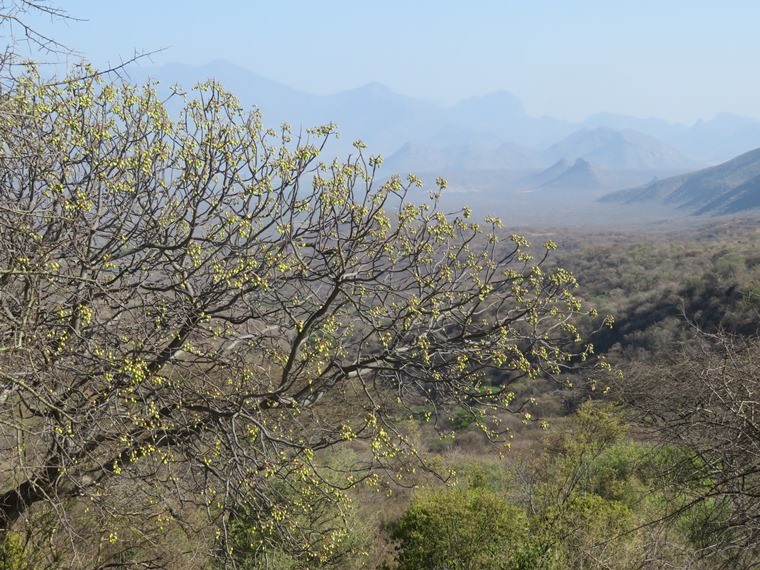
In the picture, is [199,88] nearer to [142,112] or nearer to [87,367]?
[142,112]

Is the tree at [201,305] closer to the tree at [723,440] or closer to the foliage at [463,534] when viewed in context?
the tree at [723,440]

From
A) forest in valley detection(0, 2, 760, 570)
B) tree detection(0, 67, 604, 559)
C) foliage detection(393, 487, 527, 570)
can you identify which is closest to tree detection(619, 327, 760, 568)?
forest in valley detection(0, 2, 760, 570)

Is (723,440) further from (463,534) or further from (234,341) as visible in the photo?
(234,341)

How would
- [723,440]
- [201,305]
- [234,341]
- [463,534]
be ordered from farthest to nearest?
[463,534] < [723,440] < [234,341] < [201,305]

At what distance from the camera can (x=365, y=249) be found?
27.3 ft

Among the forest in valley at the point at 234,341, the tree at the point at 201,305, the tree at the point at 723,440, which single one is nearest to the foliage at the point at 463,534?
the forest in valley at the point at 234,341

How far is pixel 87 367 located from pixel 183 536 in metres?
6.98

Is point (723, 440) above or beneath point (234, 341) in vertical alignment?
beneath

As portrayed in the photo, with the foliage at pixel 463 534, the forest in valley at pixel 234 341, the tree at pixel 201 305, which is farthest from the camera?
the foliage at pixel 463 534

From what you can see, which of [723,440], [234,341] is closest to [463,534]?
[723,440]

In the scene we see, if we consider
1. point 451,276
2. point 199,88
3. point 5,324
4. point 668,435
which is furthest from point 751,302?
point 5,324

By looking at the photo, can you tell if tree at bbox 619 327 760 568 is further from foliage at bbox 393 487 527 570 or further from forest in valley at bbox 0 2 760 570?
foliage at bbox 393 487 527 570

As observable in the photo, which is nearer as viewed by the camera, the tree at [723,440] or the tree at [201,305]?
the tree at [201,305]

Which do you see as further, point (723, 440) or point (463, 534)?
point (463, 534)
